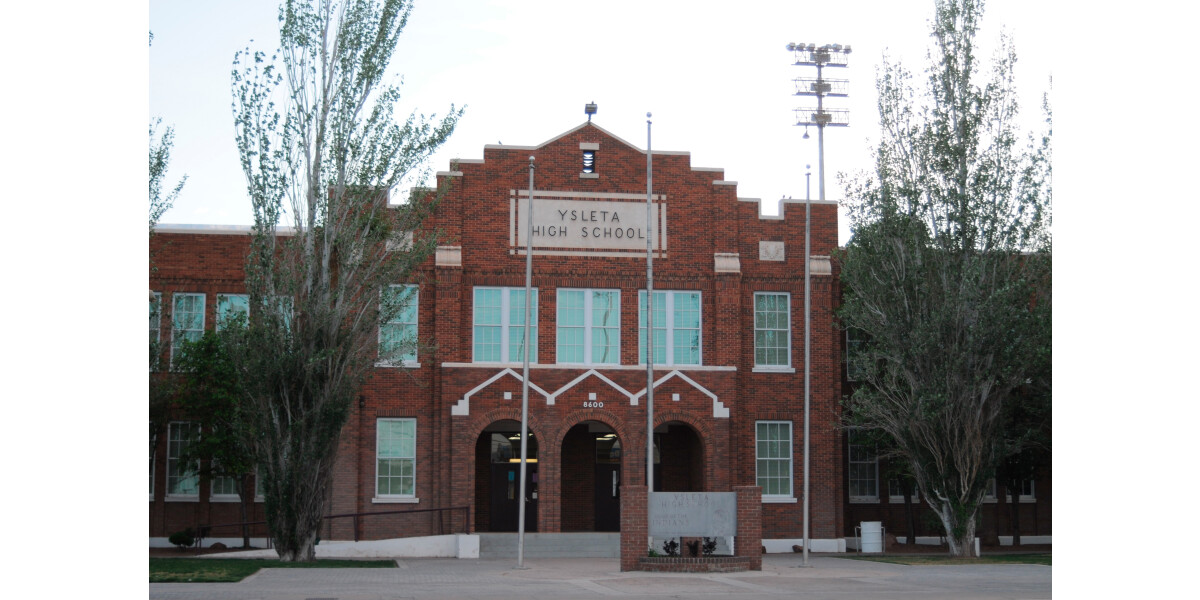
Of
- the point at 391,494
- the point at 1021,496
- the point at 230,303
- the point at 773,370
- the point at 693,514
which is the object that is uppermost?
the point at 230,303

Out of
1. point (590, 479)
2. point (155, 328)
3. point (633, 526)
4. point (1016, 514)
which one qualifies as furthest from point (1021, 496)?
point (155, 328)

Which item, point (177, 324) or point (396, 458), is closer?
point (396, 458)

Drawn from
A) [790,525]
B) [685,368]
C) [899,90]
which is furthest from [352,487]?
[899,90]

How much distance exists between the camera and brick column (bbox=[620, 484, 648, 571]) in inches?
927

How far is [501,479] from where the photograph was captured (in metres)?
32.8

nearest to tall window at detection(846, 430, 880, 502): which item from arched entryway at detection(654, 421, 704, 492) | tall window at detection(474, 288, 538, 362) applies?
arched entryway at detection(654, 421, 704, 492)

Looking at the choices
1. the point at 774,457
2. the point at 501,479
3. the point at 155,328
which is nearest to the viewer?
the point at 155,328

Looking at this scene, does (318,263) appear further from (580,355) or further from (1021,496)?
(1021,496)

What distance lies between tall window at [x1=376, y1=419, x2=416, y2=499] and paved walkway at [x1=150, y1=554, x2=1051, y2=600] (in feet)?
14.6

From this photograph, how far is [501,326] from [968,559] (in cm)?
1289

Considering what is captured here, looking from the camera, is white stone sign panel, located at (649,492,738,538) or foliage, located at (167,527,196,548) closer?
white stone sign panel, located at (649,492,738,538)

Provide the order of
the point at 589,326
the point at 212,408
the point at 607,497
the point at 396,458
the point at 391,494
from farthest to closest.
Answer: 1. the point at 607,497
2. the point at 589,326
3. the point at 396,458
4. the point at 391,494
5. the point at 212,408

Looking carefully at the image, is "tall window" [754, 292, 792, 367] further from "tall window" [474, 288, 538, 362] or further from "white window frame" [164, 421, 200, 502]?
"white window frame" [164, 421, 200, 502]

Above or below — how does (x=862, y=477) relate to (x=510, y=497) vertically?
above
